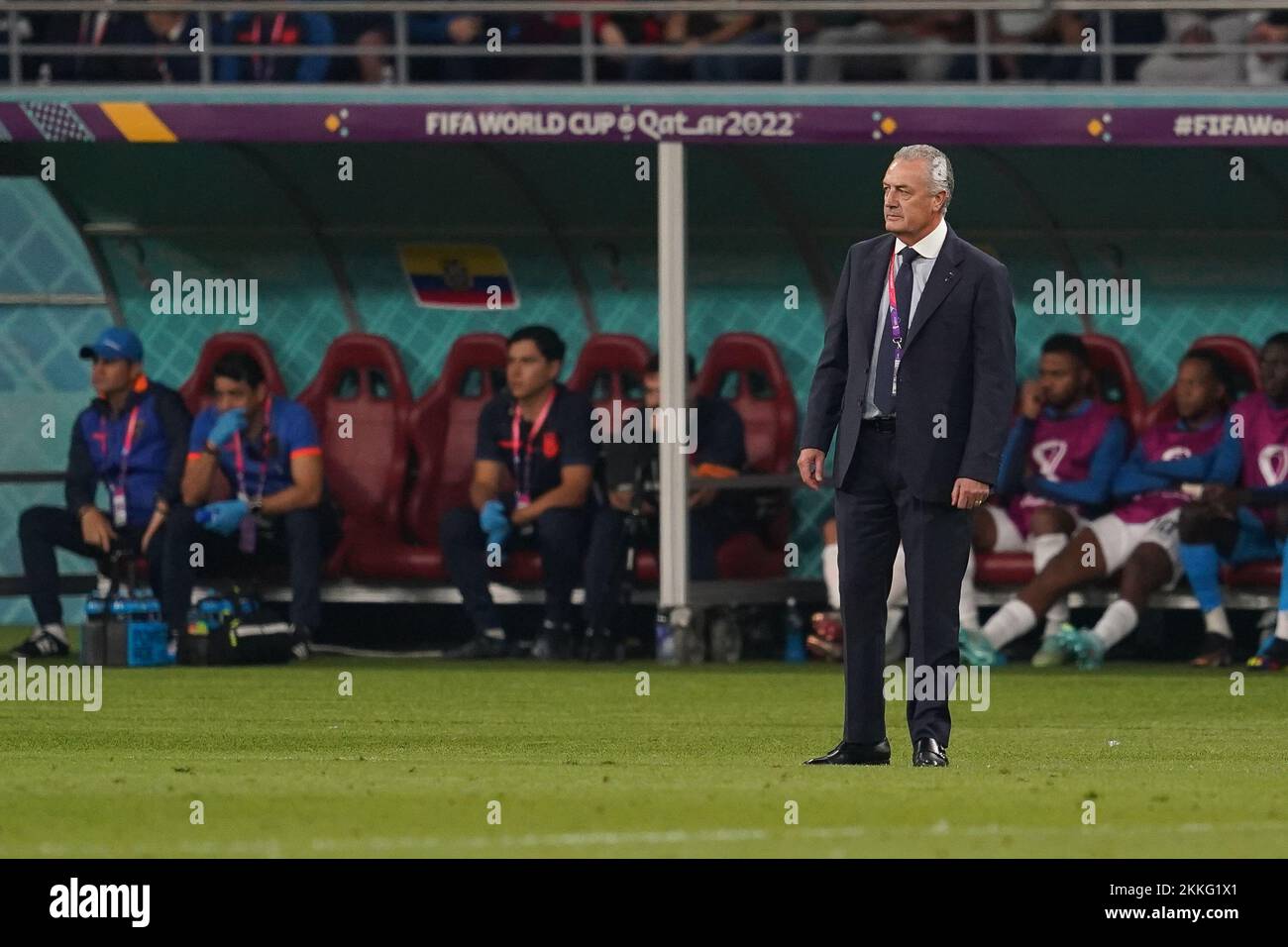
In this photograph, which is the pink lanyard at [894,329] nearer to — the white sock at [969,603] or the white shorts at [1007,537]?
the white sock at [969,603]

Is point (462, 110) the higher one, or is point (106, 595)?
point (462, 110)

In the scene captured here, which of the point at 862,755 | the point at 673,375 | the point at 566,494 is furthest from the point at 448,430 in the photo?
the point at 862,755

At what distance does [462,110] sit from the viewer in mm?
13898

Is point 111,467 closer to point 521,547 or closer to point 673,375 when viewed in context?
point 521,547

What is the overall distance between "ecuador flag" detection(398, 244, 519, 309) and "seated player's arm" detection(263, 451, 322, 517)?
156cm

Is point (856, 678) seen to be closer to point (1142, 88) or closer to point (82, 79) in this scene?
point (1142, 88)

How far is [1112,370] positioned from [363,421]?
3.92m

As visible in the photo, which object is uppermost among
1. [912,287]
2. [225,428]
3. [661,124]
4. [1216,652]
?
[661,124]

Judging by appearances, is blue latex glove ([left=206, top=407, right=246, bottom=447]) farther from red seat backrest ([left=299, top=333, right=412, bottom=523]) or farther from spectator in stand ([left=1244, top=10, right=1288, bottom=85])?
spectator in stand ([left=1244, top=10, right=1288, bottom=85])

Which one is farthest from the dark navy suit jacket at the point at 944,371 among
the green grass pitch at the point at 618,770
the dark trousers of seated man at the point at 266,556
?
the dark trousers of seated man at the point at 266,556

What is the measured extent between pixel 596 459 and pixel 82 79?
3.54m

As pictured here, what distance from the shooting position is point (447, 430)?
15234 millimetres

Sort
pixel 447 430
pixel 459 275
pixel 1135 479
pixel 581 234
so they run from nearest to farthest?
pixel 1135 479 < pixel 447 430 < pixel 581 234 < pixel 459 275
